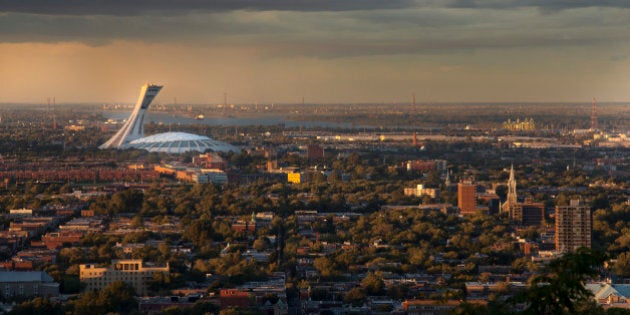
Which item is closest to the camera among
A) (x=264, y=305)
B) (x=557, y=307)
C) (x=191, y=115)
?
(x=557, y=307)

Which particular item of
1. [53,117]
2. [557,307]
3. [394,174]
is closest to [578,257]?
[557,307]

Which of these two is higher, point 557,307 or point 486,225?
point 557,307

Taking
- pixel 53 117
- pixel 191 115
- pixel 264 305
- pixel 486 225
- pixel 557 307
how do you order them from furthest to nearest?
1. pixel 191 115
2. pixel 53 117
3. pixel 486 225
4. pixel 264 305
5. pixel 557 307

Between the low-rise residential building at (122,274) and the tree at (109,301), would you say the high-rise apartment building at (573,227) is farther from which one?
the tree at (109,301)

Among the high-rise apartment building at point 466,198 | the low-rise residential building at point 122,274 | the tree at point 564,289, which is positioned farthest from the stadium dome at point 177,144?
the tree at point 564,289

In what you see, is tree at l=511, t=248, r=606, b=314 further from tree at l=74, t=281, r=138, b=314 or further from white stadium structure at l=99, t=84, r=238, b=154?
white stadium structure at l=99, t=84, r=238, b=154

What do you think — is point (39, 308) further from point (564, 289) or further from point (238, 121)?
point (238, 121)

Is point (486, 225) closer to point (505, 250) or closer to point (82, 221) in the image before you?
point (505, 250)
